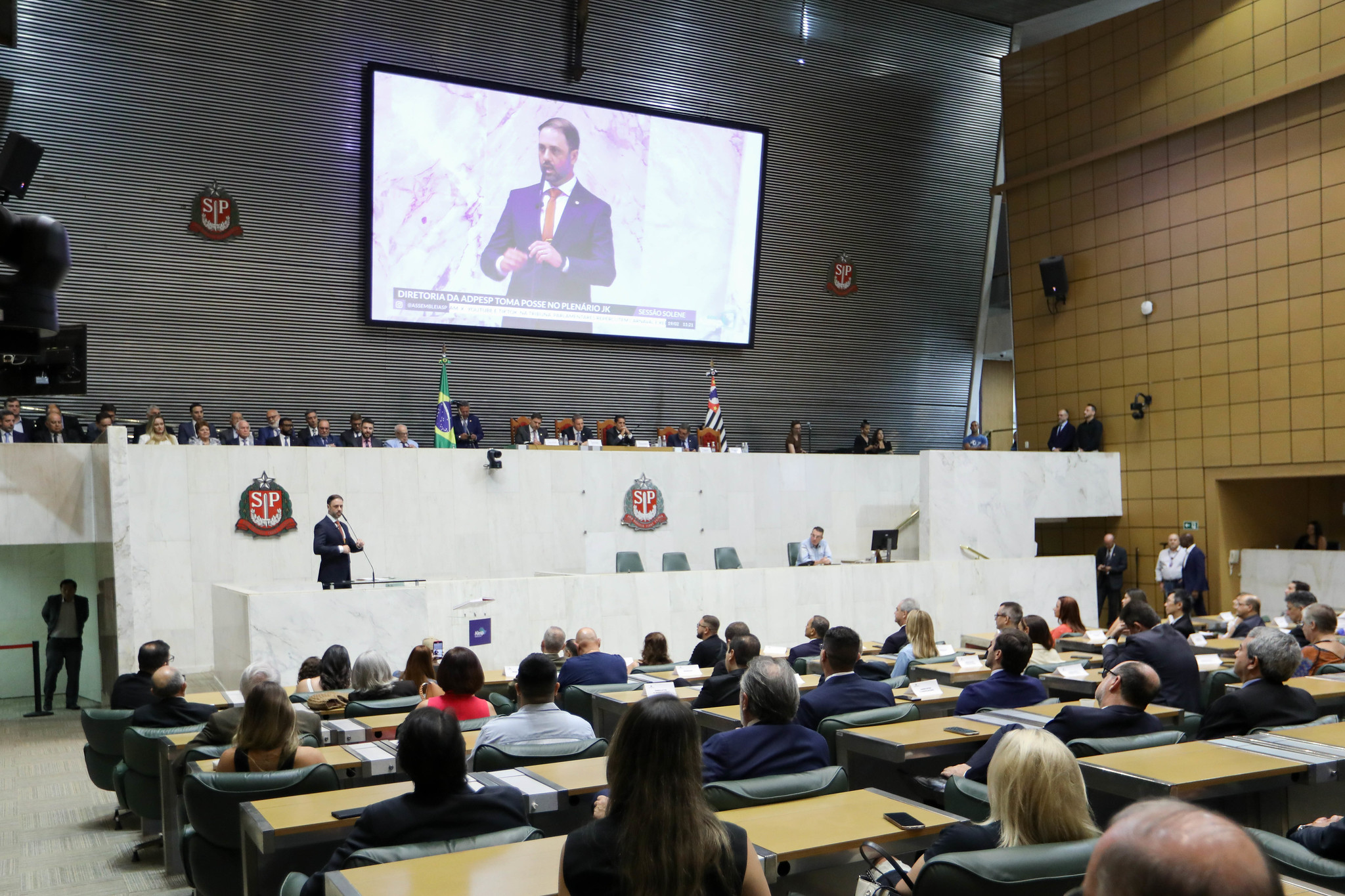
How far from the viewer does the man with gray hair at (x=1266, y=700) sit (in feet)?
13.7

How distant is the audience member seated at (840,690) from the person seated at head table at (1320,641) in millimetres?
3028

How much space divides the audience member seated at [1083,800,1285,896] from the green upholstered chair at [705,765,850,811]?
205cm

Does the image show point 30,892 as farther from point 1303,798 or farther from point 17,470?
point 17,470

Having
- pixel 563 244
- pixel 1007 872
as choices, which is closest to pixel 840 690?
pixel 1007 872

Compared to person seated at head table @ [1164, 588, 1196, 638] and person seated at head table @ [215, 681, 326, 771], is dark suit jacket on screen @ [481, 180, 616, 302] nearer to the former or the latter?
person seated at head table @ [1164, 588, 1196, 638]

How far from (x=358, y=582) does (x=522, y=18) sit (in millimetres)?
9188

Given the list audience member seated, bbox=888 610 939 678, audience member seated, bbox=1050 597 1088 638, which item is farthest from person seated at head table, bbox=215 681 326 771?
audience member seated, bbox=1050 597 1088 638

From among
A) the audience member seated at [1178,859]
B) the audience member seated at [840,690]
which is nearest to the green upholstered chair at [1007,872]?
the audience member seated at [1178,859]

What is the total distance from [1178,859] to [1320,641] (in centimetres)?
610

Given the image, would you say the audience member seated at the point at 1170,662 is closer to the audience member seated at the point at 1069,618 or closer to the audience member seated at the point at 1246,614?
the audience member seated at the point at 1246,614

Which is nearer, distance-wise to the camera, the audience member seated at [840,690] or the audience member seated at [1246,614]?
the audience member seated at [840,690]

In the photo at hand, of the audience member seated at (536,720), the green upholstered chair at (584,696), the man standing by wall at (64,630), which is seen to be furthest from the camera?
the man standing by wall at (64,630)

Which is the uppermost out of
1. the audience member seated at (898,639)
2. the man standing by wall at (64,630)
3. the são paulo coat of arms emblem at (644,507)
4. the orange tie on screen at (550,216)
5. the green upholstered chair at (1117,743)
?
the orange tie on screen at (550,216)

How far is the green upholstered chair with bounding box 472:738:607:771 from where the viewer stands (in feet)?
12.1
